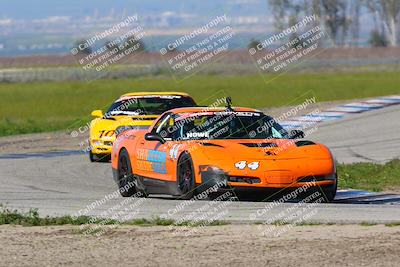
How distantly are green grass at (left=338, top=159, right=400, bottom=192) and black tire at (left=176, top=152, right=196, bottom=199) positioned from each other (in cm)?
351

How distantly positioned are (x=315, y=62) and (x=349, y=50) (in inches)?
481

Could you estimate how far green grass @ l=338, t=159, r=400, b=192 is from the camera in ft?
59.2

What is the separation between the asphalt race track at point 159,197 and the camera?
43.4 ft

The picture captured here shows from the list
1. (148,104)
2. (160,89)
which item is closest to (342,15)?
(160,89)

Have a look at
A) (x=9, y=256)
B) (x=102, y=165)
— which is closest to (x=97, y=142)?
(x=102, y=165)

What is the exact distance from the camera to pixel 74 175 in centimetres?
1988

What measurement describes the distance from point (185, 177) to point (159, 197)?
1.28m

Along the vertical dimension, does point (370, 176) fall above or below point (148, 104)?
below

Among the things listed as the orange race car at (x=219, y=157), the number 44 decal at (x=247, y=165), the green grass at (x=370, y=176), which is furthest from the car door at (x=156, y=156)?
the green grass at (x=370, y=176)

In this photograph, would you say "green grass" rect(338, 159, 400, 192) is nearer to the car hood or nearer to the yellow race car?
the car hood

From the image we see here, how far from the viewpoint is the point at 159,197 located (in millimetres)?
16156

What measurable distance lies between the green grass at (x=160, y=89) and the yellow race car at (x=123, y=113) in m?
12.4

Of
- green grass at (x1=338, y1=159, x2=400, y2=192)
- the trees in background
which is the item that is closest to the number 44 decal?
green grass at (x1=338, y1=159, x2=400, y2=192)

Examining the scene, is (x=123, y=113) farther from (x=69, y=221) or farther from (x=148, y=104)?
(x=69, y=221)
